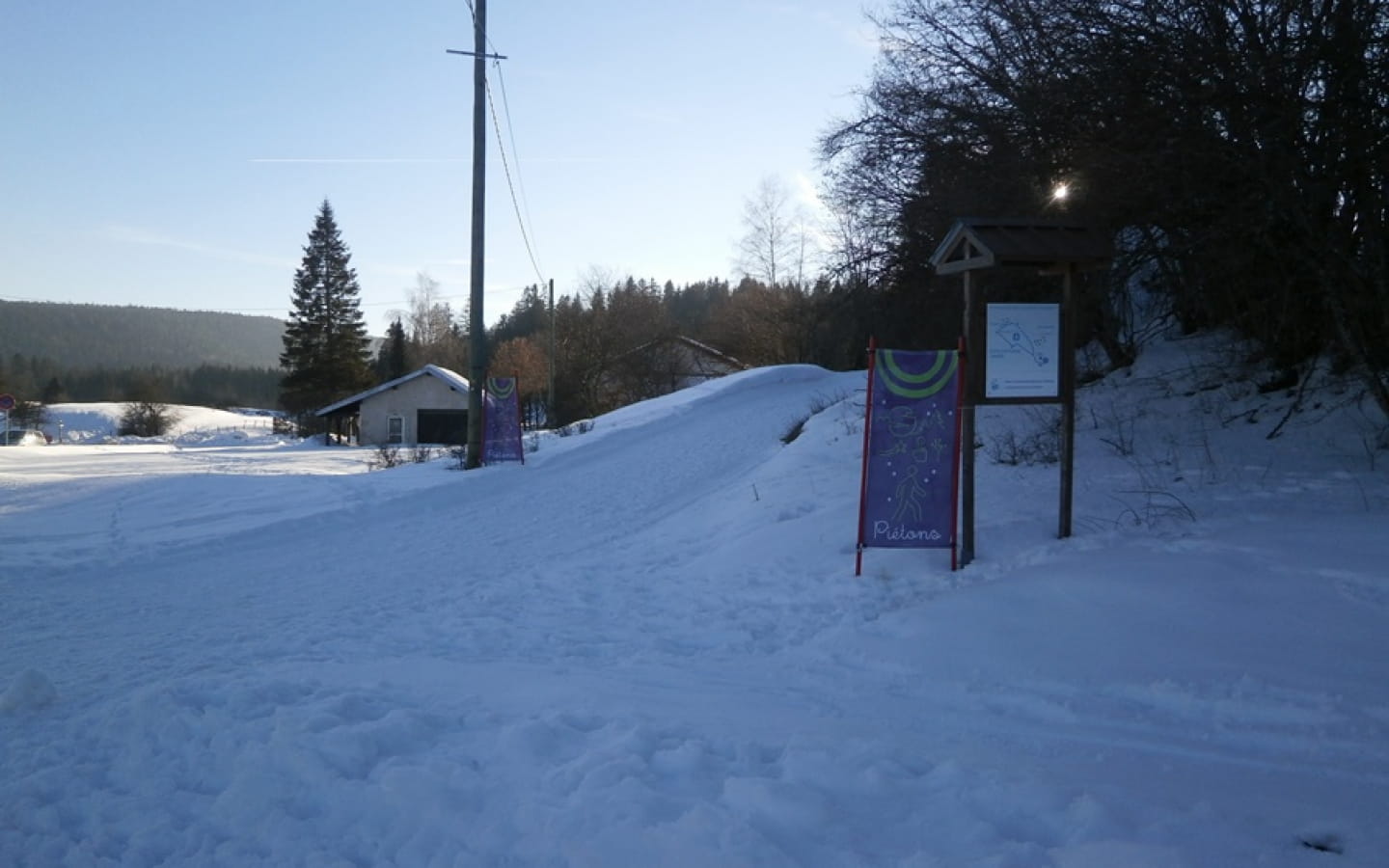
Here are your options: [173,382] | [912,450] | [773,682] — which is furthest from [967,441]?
[173,382]

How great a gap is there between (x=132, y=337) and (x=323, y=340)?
11727cm

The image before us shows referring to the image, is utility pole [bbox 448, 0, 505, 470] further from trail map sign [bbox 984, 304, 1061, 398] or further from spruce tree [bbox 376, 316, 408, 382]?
spruce tree [bbox 376, 316, 408, 382]

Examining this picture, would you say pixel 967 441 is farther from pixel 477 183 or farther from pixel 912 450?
pixel 477 183

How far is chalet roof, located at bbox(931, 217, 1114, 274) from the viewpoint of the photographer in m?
7.82

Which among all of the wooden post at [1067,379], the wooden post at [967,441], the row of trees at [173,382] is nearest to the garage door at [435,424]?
the wooden post at [967,441]

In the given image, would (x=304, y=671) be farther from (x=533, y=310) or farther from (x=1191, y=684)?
(x=533, y=310)

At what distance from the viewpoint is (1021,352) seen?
26.9ft

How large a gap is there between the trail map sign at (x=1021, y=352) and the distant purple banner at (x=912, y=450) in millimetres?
323

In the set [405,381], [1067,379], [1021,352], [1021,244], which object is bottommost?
[1067,379]

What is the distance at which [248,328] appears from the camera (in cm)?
18388

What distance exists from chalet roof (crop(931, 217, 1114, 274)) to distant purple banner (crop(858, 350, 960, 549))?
0.85 meters

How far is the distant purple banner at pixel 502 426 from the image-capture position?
19609mm

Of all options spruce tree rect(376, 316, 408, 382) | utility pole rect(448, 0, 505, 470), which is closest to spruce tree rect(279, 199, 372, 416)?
spruce tree rect(376, 316, 408, 382)

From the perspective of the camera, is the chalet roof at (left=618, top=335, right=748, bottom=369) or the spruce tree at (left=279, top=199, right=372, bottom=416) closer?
the chalet roof at (left=618, top=335, right=748, bottom=369)
